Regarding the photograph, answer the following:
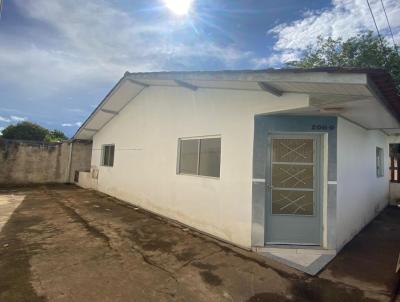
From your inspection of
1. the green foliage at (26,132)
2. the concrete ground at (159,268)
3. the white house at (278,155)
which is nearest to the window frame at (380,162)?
the white house at (278,155)

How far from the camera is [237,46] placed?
22.1 ft

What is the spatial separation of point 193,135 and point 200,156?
0.56 meters

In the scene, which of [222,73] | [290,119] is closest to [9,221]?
[222,73]

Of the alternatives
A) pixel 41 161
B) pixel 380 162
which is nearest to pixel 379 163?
pixel 380 162

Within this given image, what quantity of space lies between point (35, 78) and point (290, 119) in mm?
8892

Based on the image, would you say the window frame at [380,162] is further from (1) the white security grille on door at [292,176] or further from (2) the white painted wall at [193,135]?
(2) the white painted wall at [193,135]

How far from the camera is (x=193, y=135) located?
600cm

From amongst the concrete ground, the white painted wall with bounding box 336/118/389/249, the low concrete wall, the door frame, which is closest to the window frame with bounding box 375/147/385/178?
the white painted wall with bounding box 336/118/389/249

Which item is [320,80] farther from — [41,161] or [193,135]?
[41,161]

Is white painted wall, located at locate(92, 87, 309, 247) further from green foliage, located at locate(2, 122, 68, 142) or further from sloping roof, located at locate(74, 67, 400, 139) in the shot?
green foliage, located at locate(2, 122, 68, 142)

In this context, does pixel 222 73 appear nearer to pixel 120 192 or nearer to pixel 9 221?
pixel 9 221

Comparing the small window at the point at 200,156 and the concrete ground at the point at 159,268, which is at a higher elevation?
the small window at the point at 200,156

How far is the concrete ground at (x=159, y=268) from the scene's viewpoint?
301cm

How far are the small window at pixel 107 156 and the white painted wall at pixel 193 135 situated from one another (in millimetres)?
1296
